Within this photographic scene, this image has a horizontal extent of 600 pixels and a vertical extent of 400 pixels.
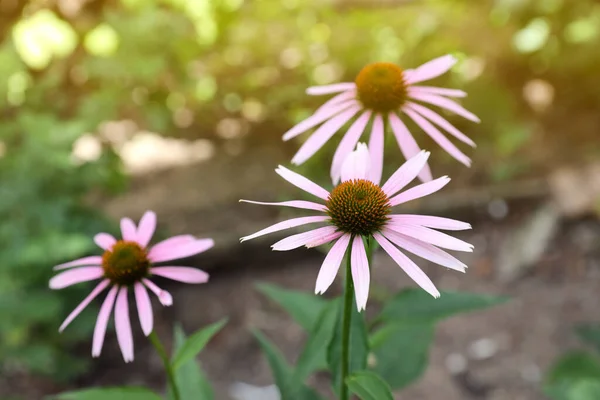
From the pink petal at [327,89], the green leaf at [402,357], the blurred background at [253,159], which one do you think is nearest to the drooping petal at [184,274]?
the pink petal at [327,89]

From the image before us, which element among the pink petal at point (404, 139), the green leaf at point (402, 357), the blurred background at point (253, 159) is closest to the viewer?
the pink petal at point (404, 139)

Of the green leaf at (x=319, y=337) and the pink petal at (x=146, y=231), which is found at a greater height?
the pink petal at (x=146, y=231)

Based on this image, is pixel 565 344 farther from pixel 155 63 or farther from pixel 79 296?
pixel 155 63

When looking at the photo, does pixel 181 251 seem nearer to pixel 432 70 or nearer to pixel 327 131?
pixel 327 131

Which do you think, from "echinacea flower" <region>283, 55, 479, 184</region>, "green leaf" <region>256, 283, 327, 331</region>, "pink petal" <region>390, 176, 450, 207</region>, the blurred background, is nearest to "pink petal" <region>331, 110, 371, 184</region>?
"echinacea flower" <region>283, 55, 479, 184</region>

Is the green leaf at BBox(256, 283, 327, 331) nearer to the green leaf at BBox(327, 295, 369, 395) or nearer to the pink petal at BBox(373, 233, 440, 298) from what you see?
the green leaf at BBox(327, 295, 369, 395)

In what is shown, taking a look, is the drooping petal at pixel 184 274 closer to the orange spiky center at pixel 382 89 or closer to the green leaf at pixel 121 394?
the green leaf at pixel 121 394

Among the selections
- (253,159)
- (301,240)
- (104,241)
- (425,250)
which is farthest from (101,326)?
(253,159)
